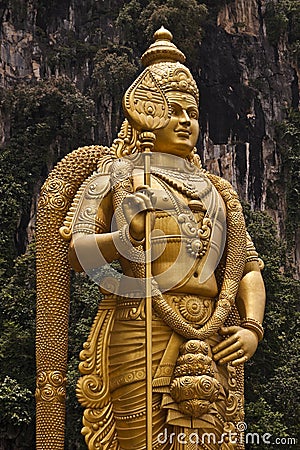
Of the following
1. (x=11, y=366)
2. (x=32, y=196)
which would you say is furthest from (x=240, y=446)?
(x=32, y=196)

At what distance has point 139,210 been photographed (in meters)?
4.31

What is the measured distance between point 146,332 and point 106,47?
16.5m

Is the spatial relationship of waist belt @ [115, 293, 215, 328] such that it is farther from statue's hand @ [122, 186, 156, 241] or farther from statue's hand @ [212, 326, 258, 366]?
statue's hand @ [122, 186, 156, 241]

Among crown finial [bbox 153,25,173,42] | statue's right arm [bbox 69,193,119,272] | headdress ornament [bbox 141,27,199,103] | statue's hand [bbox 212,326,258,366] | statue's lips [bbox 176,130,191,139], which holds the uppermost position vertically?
crown finial [bbox 153,25,173,42]

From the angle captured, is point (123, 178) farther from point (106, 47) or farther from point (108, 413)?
point (106, 47)

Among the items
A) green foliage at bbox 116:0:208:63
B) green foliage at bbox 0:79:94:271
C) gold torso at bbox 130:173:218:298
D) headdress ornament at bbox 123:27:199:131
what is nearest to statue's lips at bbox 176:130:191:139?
headdress ornament at bbox 123:27:199:131

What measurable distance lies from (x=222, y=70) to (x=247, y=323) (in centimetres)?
1602

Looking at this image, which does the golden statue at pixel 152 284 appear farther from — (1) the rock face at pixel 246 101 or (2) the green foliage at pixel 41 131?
(1) the rock face at pixel 246 101

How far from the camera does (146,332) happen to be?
4.31m

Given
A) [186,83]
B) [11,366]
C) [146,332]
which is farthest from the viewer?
[11,366]

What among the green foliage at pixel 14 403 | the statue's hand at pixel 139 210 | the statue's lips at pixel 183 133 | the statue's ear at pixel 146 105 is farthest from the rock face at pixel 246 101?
the statue's hand at pixel 139 210

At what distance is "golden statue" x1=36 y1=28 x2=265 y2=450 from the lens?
447cm

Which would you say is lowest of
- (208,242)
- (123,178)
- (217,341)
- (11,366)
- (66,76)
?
(11,366)

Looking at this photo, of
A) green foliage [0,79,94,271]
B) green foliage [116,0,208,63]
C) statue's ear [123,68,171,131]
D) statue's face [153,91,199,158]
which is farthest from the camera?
green foliage [116,0,208,63]
